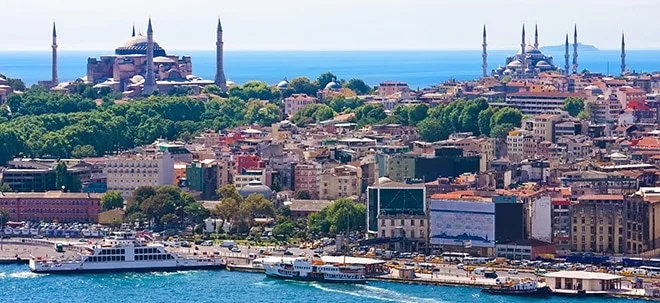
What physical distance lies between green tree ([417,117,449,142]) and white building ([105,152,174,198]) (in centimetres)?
1209

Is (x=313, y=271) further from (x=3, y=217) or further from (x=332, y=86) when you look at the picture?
(x=332, y=86)

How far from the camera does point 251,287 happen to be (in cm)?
3744

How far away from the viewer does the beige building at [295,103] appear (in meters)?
74.1

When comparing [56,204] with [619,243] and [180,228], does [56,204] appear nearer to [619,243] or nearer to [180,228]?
[180,228]

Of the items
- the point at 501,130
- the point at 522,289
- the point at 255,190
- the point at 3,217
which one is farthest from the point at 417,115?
the point at 522,289

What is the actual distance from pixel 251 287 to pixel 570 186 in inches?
399

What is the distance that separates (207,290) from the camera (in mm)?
37250

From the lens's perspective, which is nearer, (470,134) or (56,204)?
(56,204)

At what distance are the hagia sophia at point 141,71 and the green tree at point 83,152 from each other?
2131cm

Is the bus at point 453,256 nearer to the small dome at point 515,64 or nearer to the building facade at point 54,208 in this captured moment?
the building facade at point 54,208

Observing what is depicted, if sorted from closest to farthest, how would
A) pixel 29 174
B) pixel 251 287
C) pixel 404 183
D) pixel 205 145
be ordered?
pixel 251 287 → pixel 404 183 → pixel 29 174 → pixel 205 145

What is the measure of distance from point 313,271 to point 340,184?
10.8 m

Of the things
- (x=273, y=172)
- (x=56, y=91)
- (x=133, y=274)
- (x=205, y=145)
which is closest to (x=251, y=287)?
(x=133, y=274)

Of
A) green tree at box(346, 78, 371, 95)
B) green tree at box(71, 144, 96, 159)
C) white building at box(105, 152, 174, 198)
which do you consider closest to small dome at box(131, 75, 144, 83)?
green tree at box(346, 78, 371, 95)
